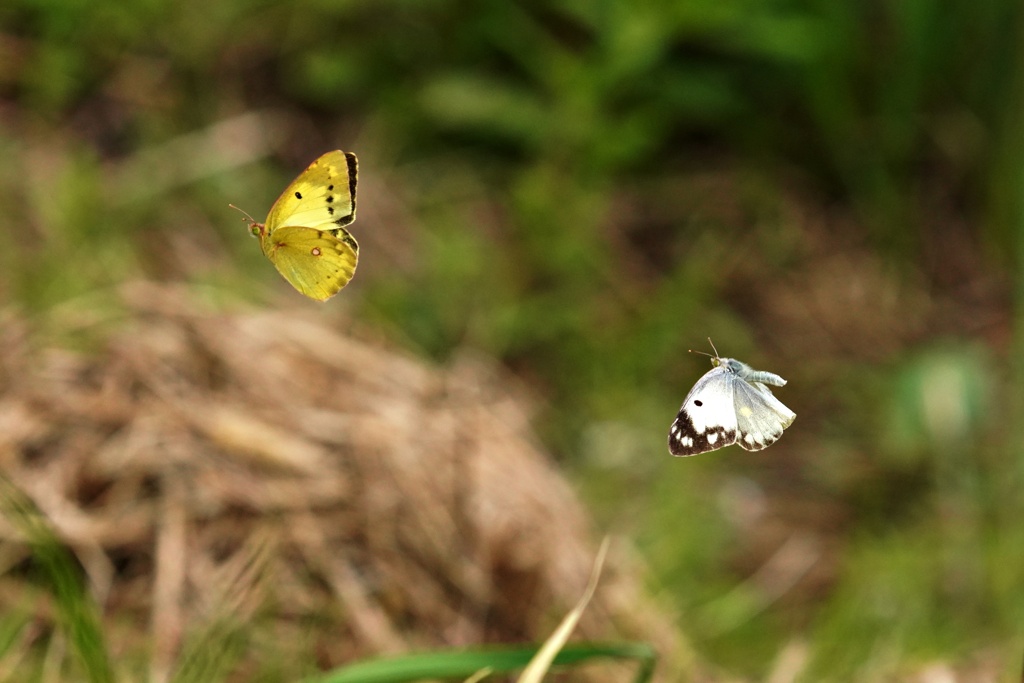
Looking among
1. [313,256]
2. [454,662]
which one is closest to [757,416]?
[313,256]

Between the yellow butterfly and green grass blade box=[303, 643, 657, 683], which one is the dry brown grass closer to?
green grass blade box=[303, 643, 657, 683]

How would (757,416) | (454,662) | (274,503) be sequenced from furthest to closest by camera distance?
(274,503) → (454,662) → (757,416)

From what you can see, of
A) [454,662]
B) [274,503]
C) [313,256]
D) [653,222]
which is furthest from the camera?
[653,222]

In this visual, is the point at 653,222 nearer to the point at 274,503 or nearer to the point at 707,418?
the point at 274,503

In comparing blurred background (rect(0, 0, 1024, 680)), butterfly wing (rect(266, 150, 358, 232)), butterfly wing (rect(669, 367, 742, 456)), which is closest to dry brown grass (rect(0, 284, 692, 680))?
blurred background (rect(0, 0, 1024, 680))

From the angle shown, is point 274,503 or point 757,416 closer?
point 757,416

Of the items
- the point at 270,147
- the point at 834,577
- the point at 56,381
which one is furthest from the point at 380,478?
the point at 270,147
